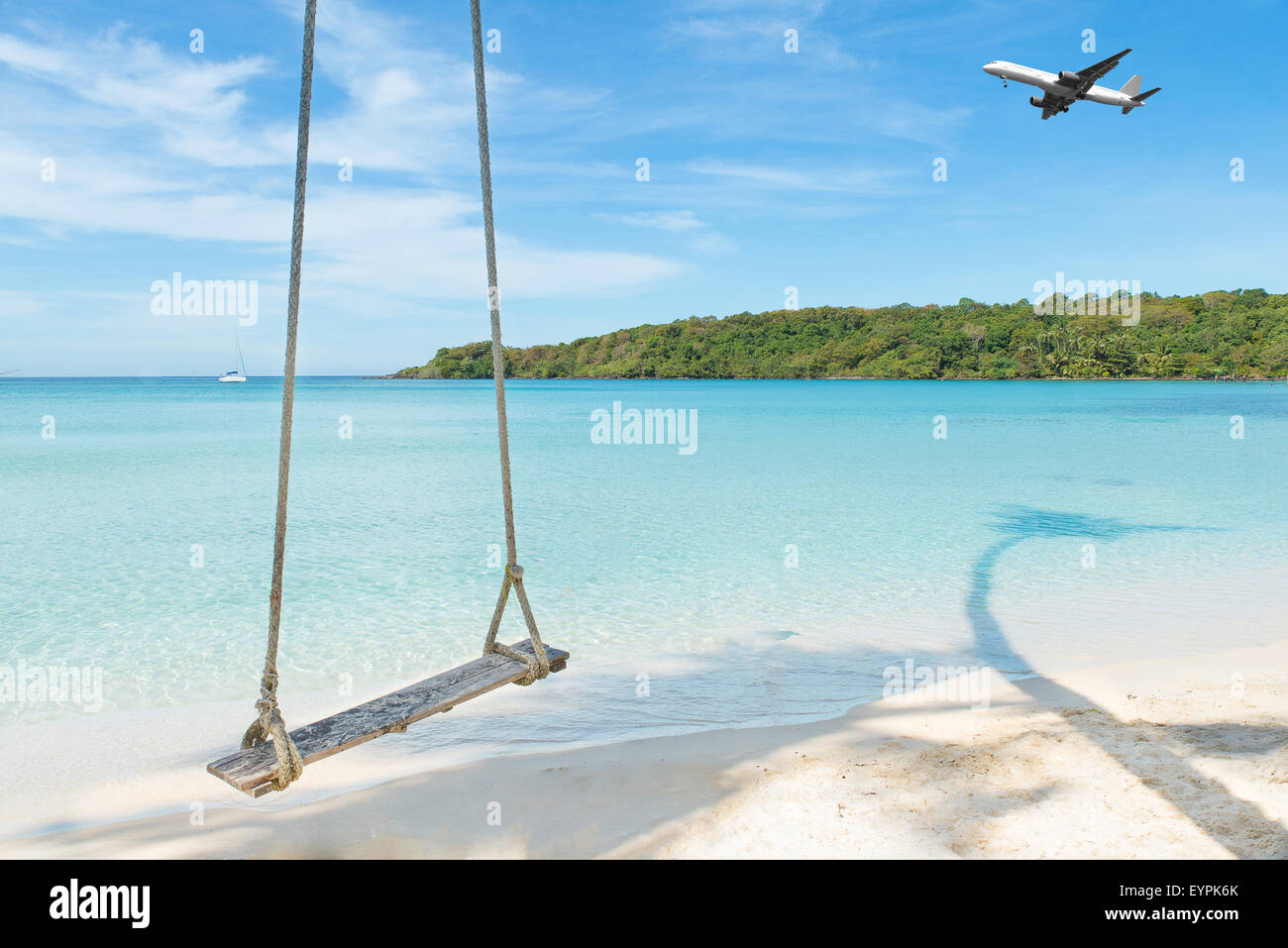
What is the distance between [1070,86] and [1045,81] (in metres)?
0.94

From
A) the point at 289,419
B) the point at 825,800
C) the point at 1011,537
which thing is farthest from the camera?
the point at 1011,537

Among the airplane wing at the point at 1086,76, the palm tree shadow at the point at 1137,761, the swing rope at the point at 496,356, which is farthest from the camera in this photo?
the airplane wing at the point at 1086,76

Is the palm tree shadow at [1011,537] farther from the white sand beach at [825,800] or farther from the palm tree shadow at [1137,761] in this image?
the white sand beach at [825,800]

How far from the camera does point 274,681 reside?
289cm

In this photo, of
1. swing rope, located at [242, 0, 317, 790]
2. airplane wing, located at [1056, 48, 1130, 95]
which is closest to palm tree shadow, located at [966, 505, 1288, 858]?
swing rope, located at [242, 0, 317, 790]

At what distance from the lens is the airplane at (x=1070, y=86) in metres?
15.2

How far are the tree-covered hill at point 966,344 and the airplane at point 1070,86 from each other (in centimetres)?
8387

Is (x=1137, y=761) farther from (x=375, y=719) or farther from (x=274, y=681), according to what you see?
(x=274, y=681)

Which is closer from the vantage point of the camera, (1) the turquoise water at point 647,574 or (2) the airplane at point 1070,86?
(1) the turquoise water at point 647,574

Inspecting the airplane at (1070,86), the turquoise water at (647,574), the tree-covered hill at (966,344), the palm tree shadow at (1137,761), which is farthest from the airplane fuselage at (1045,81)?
the tree-covered hill at (966,344)

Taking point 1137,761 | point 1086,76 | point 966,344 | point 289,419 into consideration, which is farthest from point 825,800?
point 966,344

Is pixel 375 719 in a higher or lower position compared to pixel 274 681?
lower
